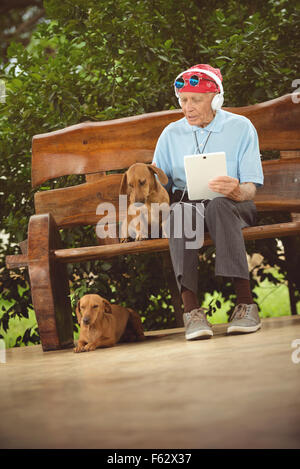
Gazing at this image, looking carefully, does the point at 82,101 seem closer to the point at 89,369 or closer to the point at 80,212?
the point at 80,212

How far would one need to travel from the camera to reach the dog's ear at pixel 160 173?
3116mm

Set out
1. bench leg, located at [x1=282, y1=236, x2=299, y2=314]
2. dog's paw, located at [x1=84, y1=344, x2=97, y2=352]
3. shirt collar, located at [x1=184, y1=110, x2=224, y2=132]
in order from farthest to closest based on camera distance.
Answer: bench leg, located at [x1=282, y1=236, x2=299, y2=314]
shirt collar, located at [x1=184, y1=110, x2=224, y2=132]
dog's paw, located at [x1=84, y1=344, x2=97, y2=352]

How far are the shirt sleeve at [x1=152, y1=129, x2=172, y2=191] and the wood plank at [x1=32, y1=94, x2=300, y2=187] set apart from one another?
1.16 ft

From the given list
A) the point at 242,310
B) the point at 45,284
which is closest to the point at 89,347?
the point at 45,284

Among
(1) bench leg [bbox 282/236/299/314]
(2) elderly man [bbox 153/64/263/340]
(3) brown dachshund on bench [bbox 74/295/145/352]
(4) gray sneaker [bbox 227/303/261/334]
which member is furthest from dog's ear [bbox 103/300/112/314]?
(1) bench leg [bbox 282/236/299/314]

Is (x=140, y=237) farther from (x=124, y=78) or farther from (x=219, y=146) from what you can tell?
(x=124, y=78)

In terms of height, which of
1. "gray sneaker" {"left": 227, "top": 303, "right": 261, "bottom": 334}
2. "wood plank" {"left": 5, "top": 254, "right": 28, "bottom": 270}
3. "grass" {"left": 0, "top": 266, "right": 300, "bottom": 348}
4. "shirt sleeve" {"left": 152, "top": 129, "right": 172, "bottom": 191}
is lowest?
"grass" {"left": 0, "top": 266, "right": 300, "bottom": 348}

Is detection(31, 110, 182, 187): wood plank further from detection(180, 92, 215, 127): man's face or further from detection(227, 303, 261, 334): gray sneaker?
detection(227, 303, 261, 334): gray sneaker

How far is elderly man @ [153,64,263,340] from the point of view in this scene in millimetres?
2783

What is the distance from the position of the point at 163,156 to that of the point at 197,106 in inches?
12.9

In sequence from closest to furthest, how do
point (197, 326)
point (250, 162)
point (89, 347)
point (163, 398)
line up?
point (163, 398) → point (197, 326) → point (89, 347) → point (250, 162)

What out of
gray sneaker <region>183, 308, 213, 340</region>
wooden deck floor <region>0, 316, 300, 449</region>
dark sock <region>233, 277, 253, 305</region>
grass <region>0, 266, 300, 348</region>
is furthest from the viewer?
grass <region>0, 266, 300, 348</region>

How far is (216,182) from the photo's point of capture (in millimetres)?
2887
